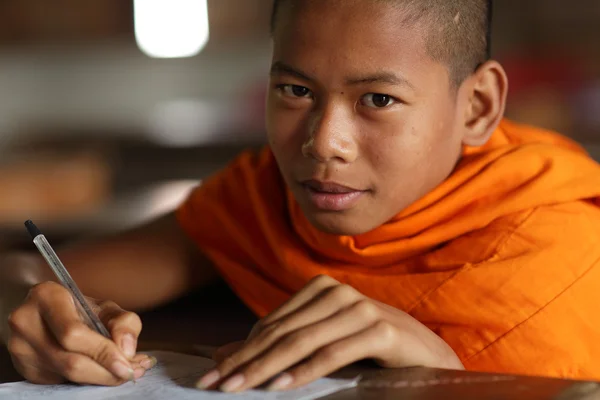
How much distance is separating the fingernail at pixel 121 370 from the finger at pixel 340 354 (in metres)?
0.12

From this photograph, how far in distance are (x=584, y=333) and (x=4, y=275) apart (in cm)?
73

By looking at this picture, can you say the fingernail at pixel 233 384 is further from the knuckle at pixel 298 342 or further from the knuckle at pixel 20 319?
the knuckle at pixel 20 319

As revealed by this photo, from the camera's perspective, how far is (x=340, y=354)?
0.70m

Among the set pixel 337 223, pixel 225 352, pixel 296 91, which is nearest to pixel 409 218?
pixel 337 223

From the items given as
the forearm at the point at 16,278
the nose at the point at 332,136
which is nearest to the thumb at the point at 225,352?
the nose at the point at 332,136

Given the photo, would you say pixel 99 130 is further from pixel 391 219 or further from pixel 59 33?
pixel 391 219

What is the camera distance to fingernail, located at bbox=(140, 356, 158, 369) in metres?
0.76

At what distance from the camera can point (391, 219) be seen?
39.0 inches

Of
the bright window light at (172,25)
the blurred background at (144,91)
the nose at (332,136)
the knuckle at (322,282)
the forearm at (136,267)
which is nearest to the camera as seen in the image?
the knuckle at (322,282)

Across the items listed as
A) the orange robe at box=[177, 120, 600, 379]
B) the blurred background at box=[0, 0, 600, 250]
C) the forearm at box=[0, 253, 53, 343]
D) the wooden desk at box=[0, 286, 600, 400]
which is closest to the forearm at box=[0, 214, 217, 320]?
the forearm at box=[0, 253, 53, 343]

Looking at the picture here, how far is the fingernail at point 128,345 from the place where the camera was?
733 millimetres

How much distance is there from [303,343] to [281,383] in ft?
0.12

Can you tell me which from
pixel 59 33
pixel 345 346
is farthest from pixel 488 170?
pixel 59 33

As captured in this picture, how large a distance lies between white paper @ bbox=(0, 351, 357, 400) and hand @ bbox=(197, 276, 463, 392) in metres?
0.01
